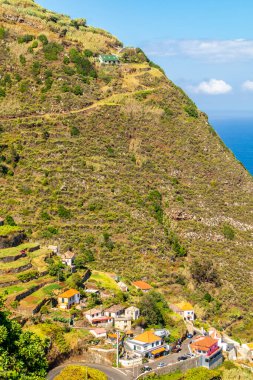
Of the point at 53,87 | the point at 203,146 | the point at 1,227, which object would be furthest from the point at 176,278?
the point at 53,87

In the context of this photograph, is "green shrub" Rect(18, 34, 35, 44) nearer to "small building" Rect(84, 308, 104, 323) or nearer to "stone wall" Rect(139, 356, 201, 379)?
"small building" Rect(84, 308, 104, 323)

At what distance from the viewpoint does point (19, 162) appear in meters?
63.3

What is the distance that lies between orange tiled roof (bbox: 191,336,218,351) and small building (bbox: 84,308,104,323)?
22.5ft

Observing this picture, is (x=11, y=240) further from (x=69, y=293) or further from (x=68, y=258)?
(x=69, y=293)

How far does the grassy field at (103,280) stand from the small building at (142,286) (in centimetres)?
210

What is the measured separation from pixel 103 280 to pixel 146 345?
459 inches

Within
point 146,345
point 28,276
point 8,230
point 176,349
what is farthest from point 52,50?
point 146,345

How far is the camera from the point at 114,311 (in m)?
44.8

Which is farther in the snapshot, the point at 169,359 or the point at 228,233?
the point at 228,233

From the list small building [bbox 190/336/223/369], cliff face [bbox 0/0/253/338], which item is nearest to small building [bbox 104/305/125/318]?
small building [bbox 190/336/223/369]

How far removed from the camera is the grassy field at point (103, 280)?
50000 millimetres

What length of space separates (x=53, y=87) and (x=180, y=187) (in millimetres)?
19654

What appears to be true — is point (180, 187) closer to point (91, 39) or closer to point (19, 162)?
point (19, 162)

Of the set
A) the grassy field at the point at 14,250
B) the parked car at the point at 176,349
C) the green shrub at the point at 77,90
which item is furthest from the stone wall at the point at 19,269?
the green shrub at the point at 77,90
